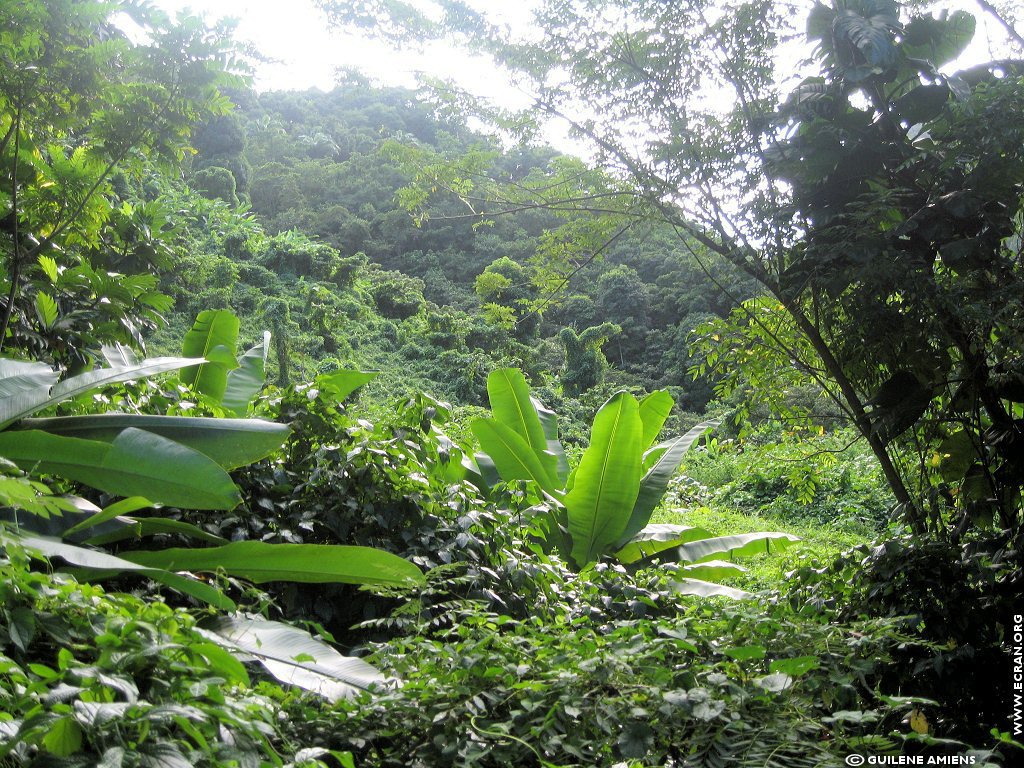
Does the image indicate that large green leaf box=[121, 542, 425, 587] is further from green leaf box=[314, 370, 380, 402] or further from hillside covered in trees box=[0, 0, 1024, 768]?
green leaf box=[314, 370, 380, 402]

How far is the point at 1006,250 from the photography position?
8.44 ft

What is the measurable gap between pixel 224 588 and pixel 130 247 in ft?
10.3

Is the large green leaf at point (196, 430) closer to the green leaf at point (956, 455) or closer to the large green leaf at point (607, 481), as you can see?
the large green leaf at point (607, 481)

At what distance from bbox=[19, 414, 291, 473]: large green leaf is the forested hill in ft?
19.9

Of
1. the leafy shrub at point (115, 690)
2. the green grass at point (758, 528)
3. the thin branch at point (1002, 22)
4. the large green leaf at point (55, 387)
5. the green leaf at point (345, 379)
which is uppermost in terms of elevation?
the thin branch at point (1002, 22)

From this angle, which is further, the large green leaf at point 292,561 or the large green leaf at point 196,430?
the large green leaf at point 196,430

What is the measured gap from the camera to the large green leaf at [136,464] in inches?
92.1

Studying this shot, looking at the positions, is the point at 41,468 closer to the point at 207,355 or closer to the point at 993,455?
the point at 207,355

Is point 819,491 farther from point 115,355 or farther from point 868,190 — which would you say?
point 115,355

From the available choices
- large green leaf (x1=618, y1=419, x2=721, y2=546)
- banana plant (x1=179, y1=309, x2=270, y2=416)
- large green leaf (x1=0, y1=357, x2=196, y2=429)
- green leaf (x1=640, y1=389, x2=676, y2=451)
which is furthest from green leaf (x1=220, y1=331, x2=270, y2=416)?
green leaf (x1=640, y1=389, x2=676, y2=451)

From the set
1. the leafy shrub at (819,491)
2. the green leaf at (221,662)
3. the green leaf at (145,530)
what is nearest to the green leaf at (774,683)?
the green leaf at (221,662)

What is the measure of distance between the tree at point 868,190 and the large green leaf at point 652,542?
4.97ft

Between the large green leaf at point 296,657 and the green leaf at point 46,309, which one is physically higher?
the green leaf at point 46,309

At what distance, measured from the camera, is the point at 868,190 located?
8.82 feet
